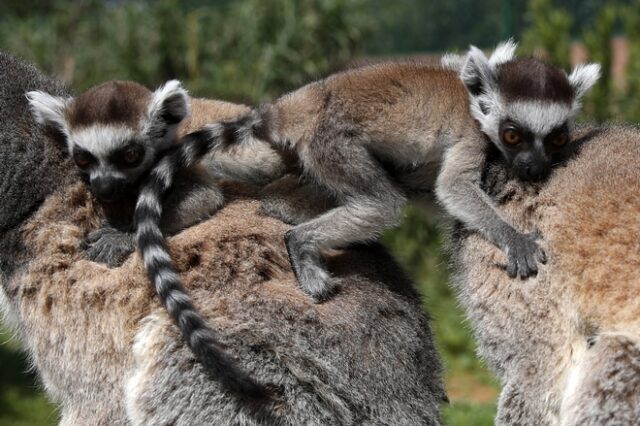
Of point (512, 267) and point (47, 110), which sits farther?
point (47, 110)

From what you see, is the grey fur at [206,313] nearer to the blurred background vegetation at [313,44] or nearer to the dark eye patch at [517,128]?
the dark eye patch at [517,128]

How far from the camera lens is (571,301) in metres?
4.44

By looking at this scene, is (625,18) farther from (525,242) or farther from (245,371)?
(245,371)

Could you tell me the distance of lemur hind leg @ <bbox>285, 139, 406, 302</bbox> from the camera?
15.8ft

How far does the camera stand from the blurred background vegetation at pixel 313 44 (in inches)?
471

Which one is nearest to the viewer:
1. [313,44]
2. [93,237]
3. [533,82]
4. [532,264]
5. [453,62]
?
[532,264]

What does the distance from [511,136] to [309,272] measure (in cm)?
145

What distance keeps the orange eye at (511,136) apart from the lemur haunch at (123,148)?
1.69 m

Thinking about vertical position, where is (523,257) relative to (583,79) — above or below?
below

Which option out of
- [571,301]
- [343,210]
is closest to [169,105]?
[343,210]

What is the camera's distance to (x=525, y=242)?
15.1 ft

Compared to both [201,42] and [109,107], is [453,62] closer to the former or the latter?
[109,107]

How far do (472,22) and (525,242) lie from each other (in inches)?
398

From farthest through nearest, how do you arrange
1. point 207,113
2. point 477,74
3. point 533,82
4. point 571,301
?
1. point 207,113
2. point 477,74
3. point 533,82
4. point 571,301
